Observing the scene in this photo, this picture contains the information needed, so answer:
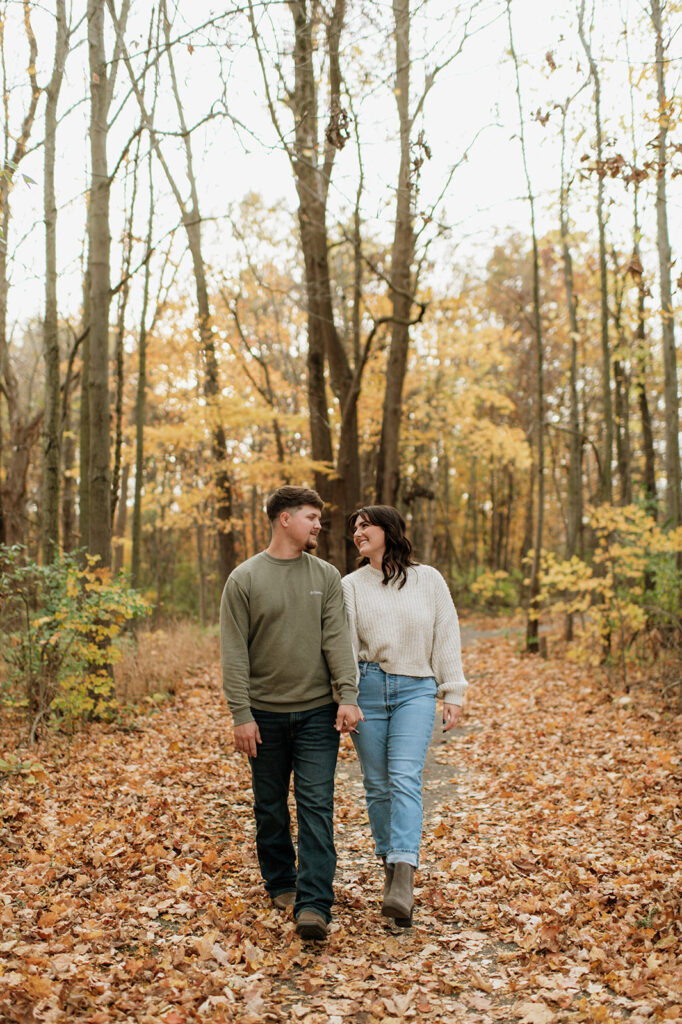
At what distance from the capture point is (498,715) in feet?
30.5

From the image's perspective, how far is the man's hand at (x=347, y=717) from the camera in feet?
12.4

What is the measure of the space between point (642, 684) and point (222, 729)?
4690 millimetres

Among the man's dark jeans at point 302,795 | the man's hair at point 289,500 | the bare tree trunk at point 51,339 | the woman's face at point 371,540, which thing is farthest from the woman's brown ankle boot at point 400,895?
the bare tree trunk at point 51,339

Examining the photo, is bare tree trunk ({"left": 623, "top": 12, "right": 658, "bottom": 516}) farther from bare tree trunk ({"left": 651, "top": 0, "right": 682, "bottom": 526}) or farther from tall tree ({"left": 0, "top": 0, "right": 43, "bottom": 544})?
tall tree ({"left": 0, "top": 0, "right": 43, "bottom": 544})

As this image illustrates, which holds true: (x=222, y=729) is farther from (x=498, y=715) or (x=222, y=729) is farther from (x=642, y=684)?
(x=642, y=684)

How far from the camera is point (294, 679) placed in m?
3.85

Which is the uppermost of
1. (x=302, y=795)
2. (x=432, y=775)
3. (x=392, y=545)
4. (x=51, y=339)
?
(x=51, y=339)

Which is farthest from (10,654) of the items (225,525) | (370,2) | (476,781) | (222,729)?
(225,525)

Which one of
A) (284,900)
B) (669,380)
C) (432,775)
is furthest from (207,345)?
(284,900)

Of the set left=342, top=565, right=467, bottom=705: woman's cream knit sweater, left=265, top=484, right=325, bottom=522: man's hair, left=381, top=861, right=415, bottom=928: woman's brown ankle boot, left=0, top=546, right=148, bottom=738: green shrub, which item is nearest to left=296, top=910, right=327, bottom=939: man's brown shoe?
left=381, top=861, right=415, bottom=928: woman's brown ankle boot

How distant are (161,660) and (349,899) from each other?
7.23 meters

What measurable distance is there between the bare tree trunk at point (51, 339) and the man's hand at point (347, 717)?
7.27m

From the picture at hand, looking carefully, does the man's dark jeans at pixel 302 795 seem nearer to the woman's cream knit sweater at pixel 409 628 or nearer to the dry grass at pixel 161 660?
the woman's cream knit sweater at pixel 409 628

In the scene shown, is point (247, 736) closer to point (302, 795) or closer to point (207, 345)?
point (302, 795)
